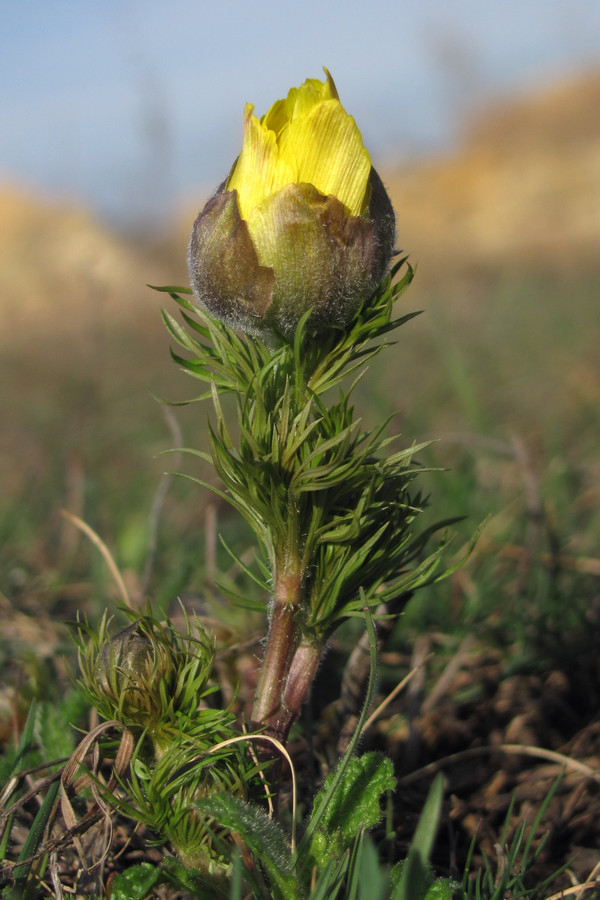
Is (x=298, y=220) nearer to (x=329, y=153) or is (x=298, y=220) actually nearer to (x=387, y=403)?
(x=329, y=153)

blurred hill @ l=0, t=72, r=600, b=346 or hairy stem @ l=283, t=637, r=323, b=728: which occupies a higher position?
blurred hill @ l=0, t=72, r=600, b=346

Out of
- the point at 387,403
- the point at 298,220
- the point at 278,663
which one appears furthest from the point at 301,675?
the point at 387,403

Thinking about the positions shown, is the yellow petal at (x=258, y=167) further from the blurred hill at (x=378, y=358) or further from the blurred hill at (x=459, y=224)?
the blurred hill at (x=459, y=224)

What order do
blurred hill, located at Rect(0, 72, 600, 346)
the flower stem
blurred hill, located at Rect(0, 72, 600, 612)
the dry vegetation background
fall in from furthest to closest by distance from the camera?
blurred hill, located at Rect(0, 72, 600, 346) → blurred hill, located at Rect(0, 72, 600, 612) → the dry vegetation background → the flower stem

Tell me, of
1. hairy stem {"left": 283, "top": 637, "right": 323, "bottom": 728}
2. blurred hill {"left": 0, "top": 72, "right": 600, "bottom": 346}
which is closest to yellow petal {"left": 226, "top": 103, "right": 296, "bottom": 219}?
hairy stem {"left": 283, "top": 637, "right": 323, "bottom": 728}

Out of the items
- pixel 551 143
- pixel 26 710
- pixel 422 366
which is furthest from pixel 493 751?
pixel 551 143

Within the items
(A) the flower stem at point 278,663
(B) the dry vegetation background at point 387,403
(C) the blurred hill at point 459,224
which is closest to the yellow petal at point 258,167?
(B) the dry vegetation background at point 387,403

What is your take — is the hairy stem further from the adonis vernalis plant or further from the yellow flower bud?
the yellow flower bud
